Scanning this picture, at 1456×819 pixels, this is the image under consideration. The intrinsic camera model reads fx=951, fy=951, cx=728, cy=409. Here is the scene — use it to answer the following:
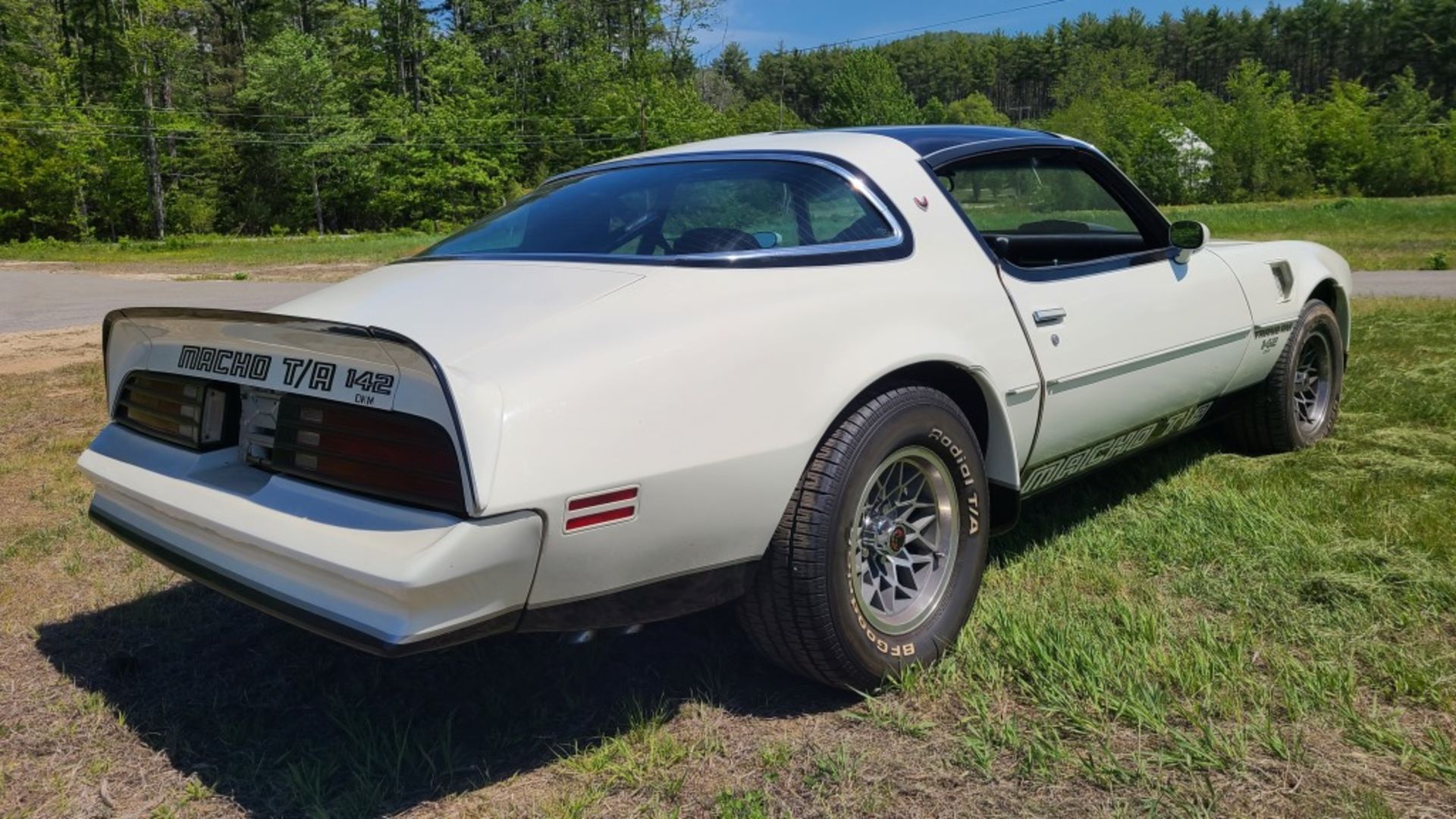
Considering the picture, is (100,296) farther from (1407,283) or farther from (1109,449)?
(1407,283)

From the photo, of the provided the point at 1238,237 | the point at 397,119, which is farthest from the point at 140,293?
the point at 397,119

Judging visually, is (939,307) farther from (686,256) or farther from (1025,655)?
(1025,655)

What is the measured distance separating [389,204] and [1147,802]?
2239 inches

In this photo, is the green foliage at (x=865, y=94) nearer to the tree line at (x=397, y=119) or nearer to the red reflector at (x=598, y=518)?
the tree line at (x=397, y=119)

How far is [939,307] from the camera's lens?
247cm

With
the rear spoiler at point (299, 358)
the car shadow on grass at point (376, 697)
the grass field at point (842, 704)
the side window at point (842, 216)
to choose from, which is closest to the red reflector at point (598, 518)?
the rear spoiler at point (299, 358)

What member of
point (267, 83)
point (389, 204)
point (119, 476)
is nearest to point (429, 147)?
point (389, 204)

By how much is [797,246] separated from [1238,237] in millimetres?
24404

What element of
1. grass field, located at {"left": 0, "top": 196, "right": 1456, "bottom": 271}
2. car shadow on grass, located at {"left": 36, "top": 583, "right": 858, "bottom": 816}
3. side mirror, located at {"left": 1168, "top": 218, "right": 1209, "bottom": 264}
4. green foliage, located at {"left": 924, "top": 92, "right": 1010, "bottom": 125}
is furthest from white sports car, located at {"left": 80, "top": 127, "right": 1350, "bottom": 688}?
green foliage, located at {"left": 924, "top": 92, "right": 1010, "bottom": 125}

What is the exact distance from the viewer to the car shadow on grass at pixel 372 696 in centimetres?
209

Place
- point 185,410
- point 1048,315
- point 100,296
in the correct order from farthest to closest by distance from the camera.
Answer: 1. point 100,296
2. point 1048,315
3. point 185,410

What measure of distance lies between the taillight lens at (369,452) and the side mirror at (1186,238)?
275 cm

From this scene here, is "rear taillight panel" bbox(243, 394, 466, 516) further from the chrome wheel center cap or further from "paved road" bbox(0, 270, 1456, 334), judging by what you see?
"paved road" bbox(0, 270, 1456, 334)

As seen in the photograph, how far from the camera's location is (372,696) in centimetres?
244
